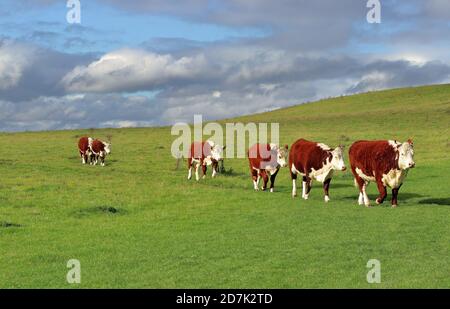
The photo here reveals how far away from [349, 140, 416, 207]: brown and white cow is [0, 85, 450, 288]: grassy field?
73 centimetres

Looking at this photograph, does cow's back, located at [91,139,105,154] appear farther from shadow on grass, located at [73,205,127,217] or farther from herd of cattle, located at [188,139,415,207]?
shadow on grass, located at [73,205,127,217]

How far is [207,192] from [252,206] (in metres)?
3.85

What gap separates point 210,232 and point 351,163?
25.1ft

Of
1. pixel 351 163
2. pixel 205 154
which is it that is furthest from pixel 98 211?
pixel 205 154

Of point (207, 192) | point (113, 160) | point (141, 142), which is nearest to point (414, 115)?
point (141, 142)

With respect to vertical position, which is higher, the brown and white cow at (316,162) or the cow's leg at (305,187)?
the brown and white cow at (316,162)

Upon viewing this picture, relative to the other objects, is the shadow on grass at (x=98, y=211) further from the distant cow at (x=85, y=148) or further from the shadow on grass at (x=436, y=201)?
the distant cow at (x=85, y=148)

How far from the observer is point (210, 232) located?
51.5ft

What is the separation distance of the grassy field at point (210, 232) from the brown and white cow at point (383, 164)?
28.6 inches

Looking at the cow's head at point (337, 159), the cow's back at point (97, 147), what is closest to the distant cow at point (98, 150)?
the cow's back at point (97, 147)

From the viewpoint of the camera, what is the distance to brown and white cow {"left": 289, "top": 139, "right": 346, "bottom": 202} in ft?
70.8

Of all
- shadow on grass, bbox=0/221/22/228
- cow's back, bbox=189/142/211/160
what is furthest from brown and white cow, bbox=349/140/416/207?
shadow on grass, bbox=0/221/22/228

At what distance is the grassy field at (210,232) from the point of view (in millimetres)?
11203
